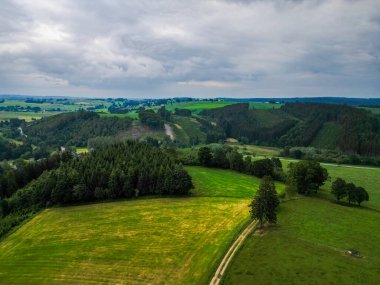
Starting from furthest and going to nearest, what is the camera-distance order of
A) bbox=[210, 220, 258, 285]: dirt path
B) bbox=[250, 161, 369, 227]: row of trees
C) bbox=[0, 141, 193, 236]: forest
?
bbox=[0, 141, 193, 236]: forest
bbox=[250, 161, 369, 227]: row of trees
bbox=[210, 220, 258, 285]: dirt path

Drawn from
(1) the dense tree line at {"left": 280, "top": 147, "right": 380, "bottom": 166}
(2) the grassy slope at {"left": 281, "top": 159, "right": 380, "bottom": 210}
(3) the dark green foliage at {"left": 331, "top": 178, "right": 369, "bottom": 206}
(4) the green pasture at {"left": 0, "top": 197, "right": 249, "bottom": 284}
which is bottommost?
(4) the green pasture at {"left": 0, "top": 197, "right": 249, "bottom": 284}

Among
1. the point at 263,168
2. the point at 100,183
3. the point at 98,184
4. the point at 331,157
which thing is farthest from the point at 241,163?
the point at 331,157

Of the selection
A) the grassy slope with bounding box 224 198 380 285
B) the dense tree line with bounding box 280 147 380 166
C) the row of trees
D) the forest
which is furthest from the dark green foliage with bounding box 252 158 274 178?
the dense tree line with bounding box 280 147 380 166

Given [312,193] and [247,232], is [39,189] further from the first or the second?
[312,193]

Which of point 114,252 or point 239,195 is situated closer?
point 114,252

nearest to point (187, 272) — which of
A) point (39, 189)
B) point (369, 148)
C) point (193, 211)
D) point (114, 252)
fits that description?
point (114, 252)

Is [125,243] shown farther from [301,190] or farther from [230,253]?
[301,190]

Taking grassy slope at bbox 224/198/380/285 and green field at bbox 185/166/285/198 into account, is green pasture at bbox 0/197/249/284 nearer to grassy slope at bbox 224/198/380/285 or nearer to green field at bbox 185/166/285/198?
grassy slope at bbox 224/198/380/285

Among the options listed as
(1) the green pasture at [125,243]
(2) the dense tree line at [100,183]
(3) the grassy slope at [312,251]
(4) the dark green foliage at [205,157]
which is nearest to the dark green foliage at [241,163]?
(4) the dark green foliage at [205,157]
